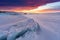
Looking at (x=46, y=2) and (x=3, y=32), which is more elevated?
(x=46, y=2)

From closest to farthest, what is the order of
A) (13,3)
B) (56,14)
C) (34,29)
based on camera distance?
1. (34,29)
2. (56,14)
3. (13,3)

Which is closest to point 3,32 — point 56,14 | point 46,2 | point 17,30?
point 17,30

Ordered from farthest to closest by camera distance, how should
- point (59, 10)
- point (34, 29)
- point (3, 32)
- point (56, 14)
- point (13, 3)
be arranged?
point (13, 3) → point (59, 10) → point (56, 14) → point (34, 29) → point (3, 32)

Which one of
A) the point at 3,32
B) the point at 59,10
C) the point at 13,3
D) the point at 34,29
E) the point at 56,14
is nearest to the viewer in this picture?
the point at 3,32

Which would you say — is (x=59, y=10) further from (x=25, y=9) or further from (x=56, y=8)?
(x=25, y=9)

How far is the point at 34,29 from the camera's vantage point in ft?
2.66

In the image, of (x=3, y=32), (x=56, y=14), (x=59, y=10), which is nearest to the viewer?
(x=3, y=32)

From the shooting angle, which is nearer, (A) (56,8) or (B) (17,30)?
(B) (17,30)

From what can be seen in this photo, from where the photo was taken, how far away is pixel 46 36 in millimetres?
772

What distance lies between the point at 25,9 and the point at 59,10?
353 mm

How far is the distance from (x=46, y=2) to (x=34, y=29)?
2.71 feet

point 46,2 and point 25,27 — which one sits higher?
point 46,2

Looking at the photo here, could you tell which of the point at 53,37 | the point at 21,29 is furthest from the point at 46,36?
the point at 21,29

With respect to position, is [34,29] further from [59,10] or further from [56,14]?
[59,10]
